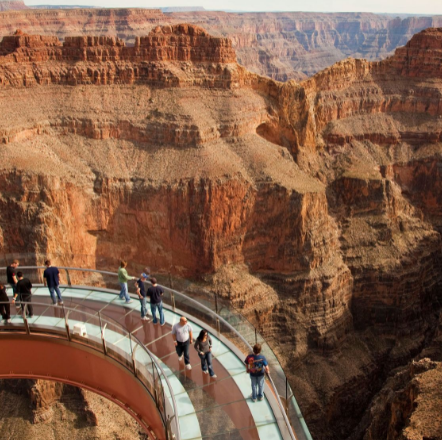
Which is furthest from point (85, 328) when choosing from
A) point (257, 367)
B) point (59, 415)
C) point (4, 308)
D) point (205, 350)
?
→ point (59, 415)

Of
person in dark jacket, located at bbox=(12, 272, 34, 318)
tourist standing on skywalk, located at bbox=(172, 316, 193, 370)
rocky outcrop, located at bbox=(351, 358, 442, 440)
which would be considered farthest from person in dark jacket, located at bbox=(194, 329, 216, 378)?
rocky outcrop, located at bbox=(351, 358, 442, 440)

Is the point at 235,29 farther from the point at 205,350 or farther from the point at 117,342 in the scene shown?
the point at 205,350

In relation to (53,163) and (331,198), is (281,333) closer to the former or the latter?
(331,198)

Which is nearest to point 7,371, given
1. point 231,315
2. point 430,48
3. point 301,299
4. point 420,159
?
point 231,315

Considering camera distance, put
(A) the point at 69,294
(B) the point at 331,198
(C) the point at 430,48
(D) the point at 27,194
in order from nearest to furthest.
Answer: (A) the point at 69,294, (D) the point at 27,194, (B) the point at 331,198, (C) the point at 430,48

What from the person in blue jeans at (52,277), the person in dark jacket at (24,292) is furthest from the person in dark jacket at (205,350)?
the person in dark jacket at (24,292)

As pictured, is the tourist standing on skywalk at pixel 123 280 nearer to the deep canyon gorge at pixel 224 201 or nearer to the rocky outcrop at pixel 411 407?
the rocky outcrop at pixel 411 407
